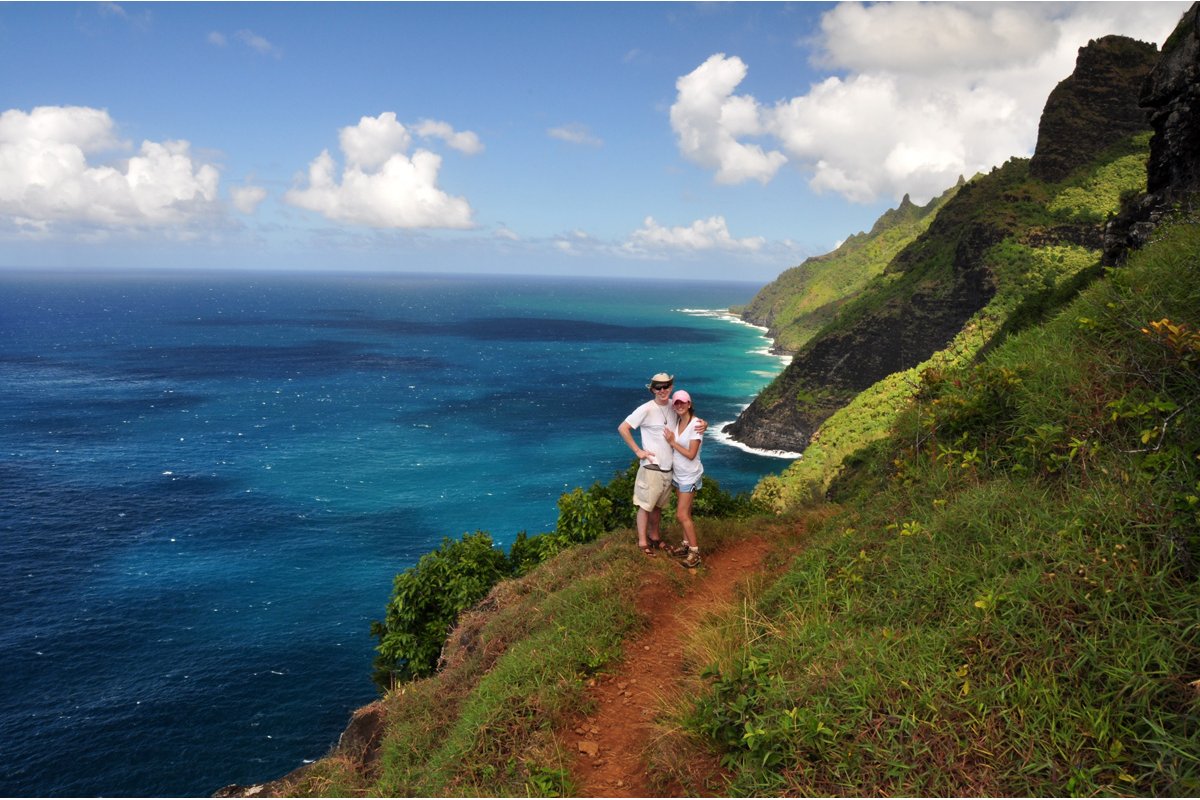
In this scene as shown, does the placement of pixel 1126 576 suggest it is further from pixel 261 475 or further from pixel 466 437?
pixel 466 437

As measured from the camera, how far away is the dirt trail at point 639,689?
240 inches

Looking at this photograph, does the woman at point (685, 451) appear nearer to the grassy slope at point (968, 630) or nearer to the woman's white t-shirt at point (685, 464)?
the woman's white t-shirt at point (685, 464)

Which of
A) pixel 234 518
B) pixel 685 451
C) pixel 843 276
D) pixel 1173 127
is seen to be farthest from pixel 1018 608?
pixel 843 276

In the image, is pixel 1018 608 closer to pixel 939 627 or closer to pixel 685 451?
pixel 939 627

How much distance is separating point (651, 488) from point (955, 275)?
72.4 m

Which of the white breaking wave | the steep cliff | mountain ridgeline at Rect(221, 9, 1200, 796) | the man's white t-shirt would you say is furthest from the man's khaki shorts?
the steep cliff

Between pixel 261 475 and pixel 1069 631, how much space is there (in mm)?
65110

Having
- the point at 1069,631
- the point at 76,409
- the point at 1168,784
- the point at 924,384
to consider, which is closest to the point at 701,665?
the point at 1069,631

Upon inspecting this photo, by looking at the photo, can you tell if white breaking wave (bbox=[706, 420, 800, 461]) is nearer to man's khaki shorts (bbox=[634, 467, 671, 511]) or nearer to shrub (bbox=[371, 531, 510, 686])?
shrub (bbox=[371, 531, 510, 686])

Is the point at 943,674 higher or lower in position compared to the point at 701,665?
higher

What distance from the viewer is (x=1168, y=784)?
13.3 feet

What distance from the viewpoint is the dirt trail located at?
6.10 metres

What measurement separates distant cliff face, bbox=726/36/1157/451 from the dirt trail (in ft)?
211

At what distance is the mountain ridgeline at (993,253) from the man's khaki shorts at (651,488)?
45615mm
